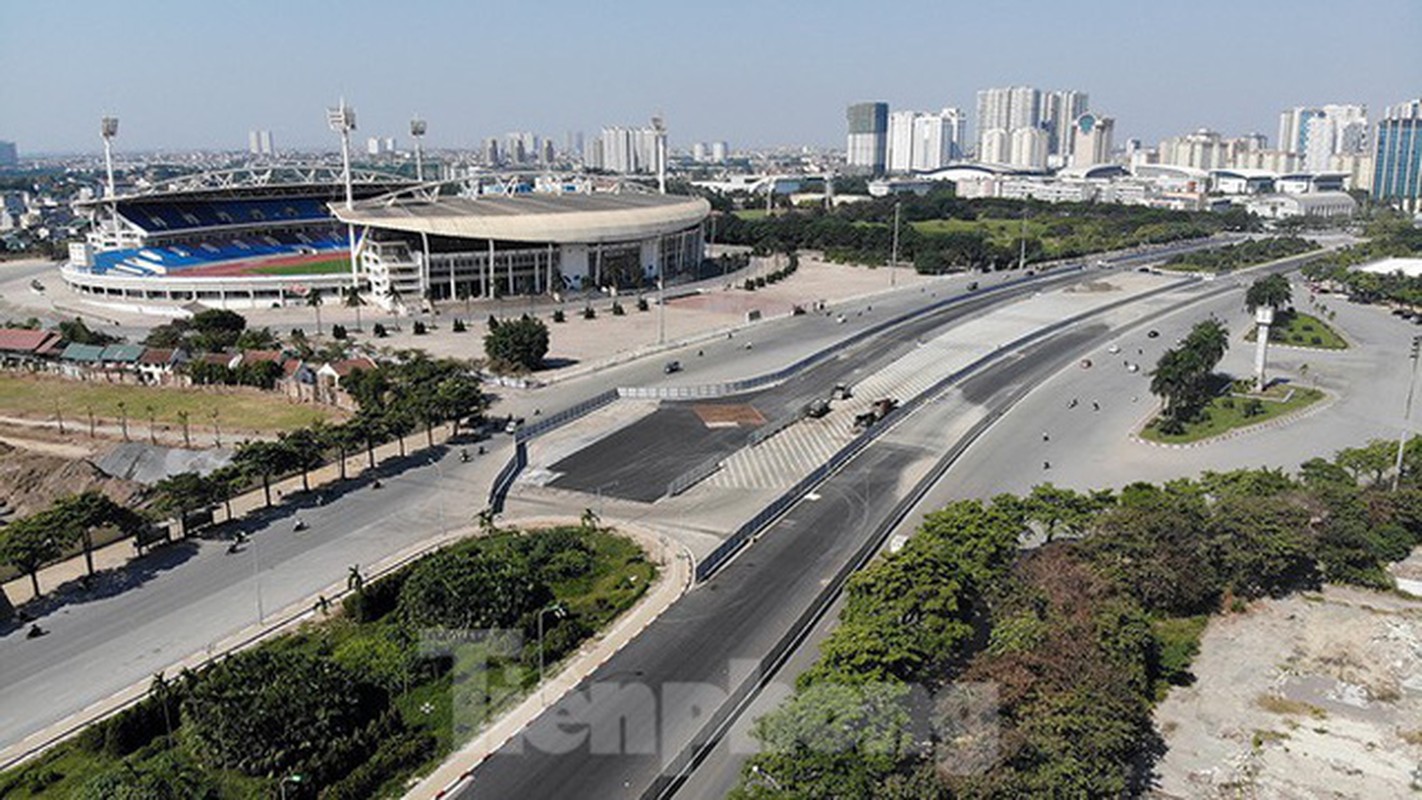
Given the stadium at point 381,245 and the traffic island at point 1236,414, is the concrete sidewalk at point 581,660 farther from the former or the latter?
the stadium at point 381,245

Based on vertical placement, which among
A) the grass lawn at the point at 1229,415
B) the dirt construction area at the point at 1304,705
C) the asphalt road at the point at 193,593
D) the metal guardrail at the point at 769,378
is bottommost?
the dirt construction area at the point at 1304,705

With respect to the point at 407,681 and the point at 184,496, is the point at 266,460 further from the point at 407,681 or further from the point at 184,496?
the point at 407,681

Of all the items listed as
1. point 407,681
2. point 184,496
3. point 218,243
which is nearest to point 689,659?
point 407,681

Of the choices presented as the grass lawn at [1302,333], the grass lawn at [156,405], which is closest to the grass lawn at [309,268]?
the grass lawn at [156,405]

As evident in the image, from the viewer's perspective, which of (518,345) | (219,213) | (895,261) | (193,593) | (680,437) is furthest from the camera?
(895,261)

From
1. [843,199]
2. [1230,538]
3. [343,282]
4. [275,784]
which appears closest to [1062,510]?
[1230,538]

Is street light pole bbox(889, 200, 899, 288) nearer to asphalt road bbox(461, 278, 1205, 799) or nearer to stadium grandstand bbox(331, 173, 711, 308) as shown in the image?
stadium grandstand bbox(331, 173, 711, 308)

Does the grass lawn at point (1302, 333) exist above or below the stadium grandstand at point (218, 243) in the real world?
below

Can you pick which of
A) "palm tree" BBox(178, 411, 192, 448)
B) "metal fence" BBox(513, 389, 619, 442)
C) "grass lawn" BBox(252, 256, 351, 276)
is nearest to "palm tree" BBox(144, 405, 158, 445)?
"palm tree" BBox(178, 411, 192, 448)
